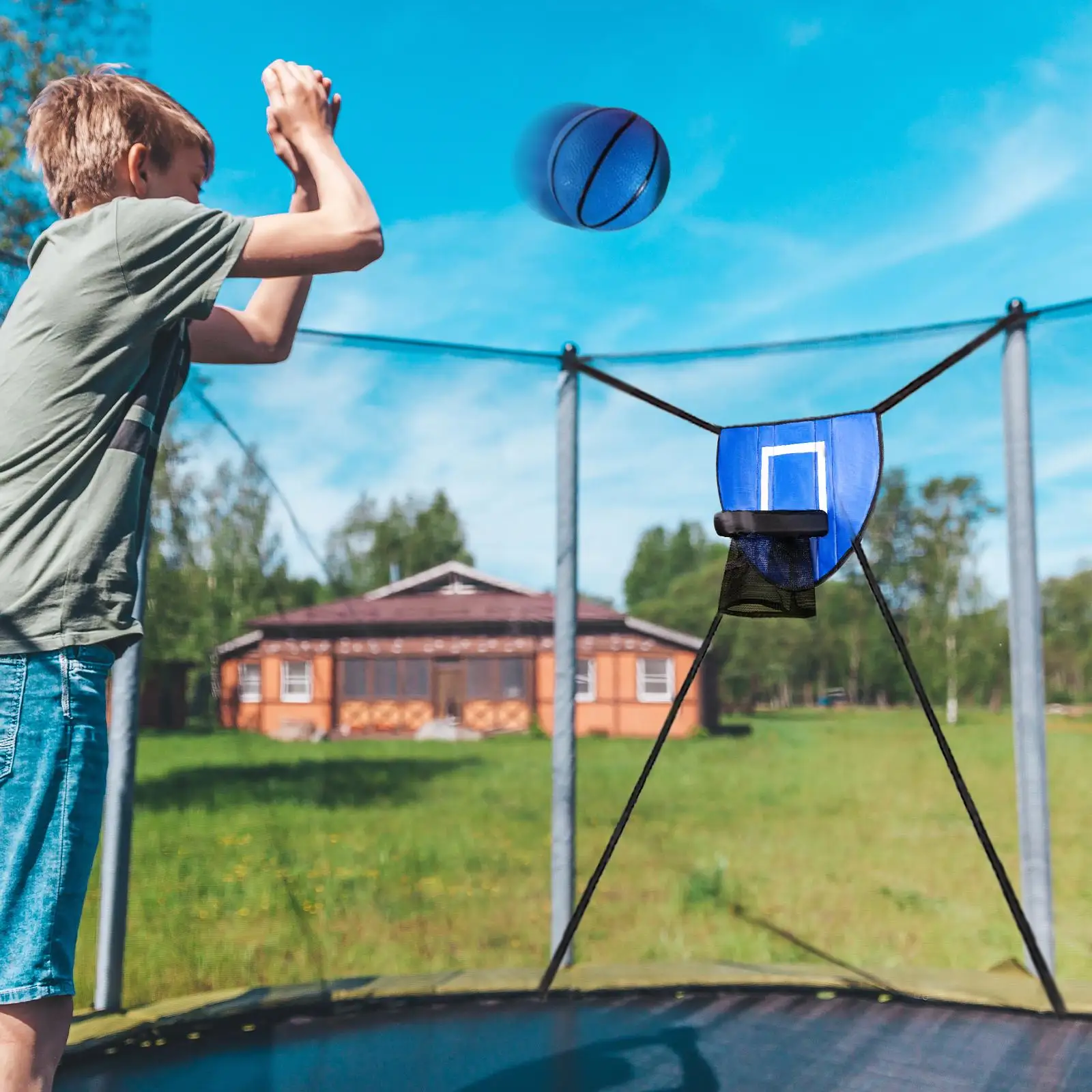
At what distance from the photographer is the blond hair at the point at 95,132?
96 centimetres

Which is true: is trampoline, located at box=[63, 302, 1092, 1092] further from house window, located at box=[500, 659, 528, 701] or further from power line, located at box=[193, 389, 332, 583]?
power line, located at box=[193, 389, 332, 583]

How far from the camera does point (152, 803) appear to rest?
94.0 inches

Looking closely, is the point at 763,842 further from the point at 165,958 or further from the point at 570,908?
the point at 165,958

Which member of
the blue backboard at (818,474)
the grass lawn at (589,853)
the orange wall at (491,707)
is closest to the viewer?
the blue backboard at (818,474)

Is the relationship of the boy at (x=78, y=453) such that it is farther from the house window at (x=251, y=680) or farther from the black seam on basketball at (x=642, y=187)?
the house window at (x=251, y=680)

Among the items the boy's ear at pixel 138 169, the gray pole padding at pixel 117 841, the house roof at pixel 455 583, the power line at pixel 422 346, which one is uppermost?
the power line at pixel 422 346

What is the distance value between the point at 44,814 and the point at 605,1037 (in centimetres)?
153

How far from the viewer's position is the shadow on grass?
2.55m

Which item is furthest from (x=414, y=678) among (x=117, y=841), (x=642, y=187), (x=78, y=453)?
(x=78, y=453)

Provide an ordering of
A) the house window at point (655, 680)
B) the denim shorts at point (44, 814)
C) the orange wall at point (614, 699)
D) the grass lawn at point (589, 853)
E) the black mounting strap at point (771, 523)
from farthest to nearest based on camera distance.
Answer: the house window at point (655, 680)
the orange wall at point (614, 699)
the grass lawn at point (589, 853)
the black mounting strap at point (771, 523)
the denim shorts at point (44, 814)

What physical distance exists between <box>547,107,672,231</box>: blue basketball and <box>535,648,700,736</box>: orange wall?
1164 millimetres

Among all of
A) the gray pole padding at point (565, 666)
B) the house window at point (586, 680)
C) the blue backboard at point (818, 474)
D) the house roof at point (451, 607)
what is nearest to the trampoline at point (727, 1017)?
the blue backboard at point (818, 474)

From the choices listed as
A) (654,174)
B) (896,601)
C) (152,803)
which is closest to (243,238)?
(654,174)

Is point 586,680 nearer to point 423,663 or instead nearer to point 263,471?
point 423,663
